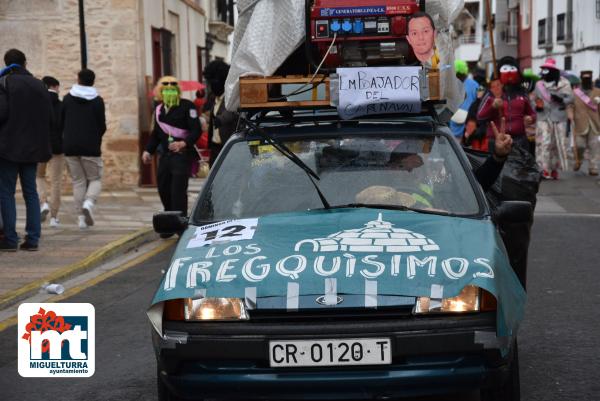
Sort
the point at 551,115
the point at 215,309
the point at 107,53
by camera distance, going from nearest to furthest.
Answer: the point at 215,309, the point at 551,115, the point at 107,53

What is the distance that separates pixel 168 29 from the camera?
25.7 meters

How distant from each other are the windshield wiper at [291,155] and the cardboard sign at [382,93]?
23.2 inches

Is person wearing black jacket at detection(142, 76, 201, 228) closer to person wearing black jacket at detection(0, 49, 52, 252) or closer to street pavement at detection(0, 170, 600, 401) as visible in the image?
street pavement at detection(0, 170, 600, 401)

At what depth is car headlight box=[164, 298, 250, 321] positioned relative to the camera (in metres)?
4.92

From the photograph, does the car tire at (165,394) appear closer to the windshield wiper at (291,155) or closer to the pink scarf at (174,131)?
the windshield wiper at (291,155)

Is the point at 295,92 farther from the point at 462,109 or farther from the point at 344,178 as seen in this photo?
the point at 462,109

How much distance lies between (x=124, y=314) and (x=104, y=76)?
542 inches

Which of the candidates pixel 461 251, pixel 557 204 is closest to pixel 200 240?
pixel 461 251

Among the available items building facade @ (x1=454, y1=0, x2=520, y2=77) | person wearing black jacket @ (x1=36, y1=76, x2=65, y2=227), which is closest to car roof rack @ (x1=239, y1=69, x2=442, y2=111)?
person wearing black jacket @ (x1=36, y1=76, x2=65, y2=227)

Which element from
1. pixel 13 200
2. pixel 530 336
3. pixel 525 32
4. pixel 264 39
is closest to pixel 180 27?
pixel 13 200

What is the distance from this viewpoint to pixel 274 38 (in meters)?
7.60

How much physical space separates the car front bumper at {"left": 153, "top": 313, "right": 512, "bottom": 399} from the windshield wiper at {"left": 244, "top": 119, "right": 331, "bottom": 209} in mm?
1251

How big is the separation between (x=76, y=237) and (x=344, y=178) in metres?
7.91

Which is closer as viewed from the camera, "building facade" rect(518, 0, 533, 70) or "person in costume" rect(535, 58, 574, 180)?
"person in costume" rect(535, 58, 574, 180)
